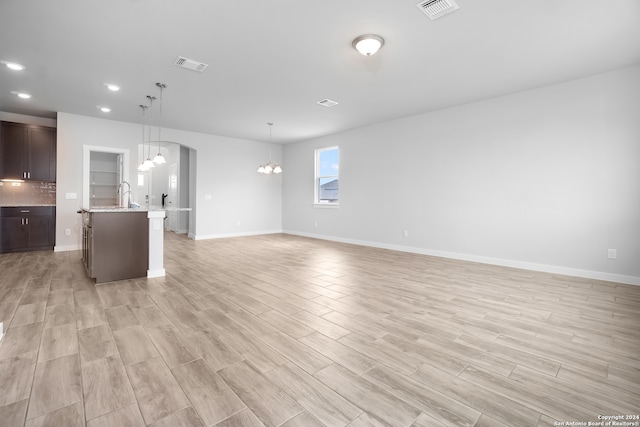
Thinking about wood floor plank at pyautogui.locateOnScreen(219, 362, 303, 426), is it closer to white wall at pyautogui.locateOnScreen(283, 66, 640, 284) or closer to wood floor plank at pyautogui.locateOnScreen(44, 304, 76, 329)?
wood floor plank at pyautogui.locateOnScreen(44, 304, 76, 329)

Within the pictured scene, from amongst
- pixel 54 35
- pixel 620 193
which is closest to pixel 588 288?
pixel 620 193

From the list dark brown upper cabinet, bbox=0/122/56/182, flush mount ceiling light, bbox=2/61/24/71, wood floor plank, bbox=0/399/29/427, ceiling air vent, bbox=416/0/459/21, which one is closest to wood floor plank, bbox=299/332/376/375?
wood floor plank, bbox=0/399/29/427

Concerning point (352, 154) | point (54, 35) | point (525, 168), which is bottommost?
point (525, 168)

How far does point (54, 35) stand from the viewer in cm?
307

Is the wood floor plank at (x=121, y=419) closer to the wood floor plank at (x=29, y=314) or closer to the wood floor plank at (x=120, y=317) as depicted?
the wood floor plank at (x=120, y=317)

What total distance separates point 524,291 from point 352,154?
476 cm

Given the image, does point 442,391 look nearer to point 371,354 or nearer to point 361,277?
point 371,354

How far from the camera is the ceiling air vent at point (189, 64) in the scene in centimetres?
360

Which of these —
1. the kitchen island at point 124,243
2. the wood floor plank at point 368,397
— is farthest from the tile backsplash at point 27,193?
the wood floor plank at point 368,397

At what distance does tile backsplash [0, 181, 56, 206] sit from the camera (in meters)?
5.89

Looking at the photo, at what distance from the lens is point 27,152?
578 centimetres

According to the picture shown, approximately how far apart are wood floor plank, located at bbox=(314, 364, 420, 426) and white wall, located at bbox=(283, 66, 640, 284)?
419 cm

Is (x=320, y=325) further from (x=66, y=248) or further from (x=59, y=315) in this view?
(x=66, y=248)

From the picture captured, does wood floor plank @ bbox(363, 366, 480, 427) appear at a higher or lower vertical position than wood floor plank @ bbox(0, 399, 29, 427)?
higher
